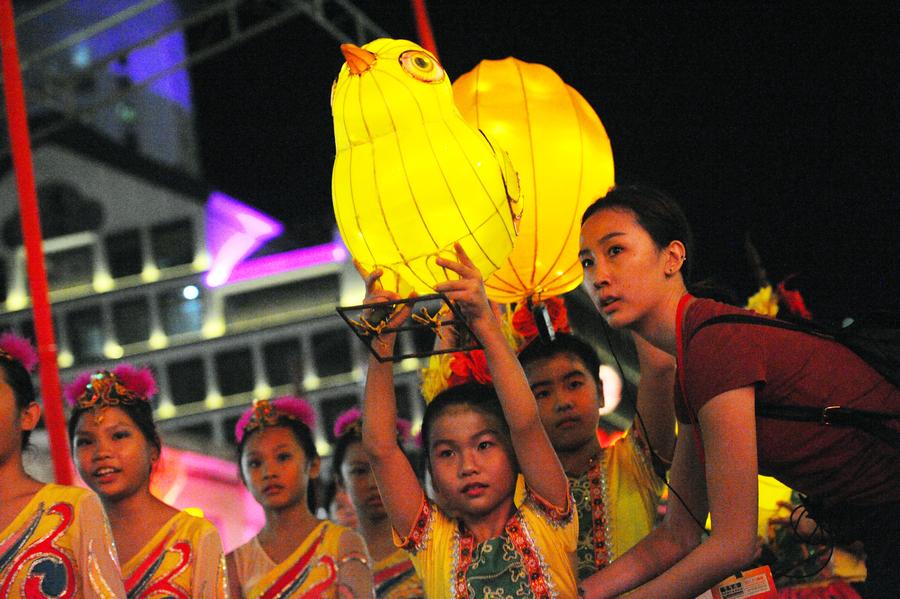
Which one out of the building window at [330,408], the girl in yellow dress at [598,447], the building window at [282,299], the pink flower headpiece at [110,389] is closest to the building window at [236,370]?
the building window at [282,299]

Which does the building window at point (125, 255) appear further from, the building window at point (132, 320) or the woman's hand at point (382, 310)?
the woman's hand at point (382, 310)

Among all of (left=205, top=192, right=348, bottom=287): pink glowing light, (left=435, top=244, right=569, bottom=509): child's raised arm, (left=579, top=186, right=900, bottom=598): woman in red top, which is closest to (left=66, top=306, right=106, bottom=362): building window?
(left=205, top=192, right=348, bottom=287): pink glowing light

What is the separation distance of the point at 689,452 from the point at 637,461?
2.02 ft

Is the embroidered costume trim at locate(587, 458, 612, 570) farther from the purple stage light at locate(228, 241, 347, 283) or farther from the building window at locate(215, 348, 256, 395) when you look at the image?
the building window at locate(215, 348, 256, 395)

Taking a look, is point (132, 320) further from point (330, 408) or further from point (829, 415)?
point (829, 415)

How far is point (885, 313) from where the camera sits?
2.23m

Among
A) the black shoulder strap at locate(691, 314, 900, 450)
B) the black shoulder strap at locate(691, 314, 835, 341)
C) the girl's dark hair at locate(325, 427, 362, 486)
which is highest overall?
→ the girl's dark hair at locate(325, 427, 362, 486)

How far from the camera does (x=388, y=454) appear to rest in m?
2.58

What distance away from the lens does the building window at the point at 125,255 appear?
1099 inches

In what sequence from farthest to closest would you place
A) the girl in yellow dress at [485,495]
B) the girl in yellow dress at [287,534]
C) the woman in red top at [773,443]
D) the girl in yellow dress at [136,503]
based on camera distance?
the girl in yellow dress at [287,534] < the girl in yellow dress at [136,503] < the girl in yellow dress at [485,495] < the woman in red top at [773,443]

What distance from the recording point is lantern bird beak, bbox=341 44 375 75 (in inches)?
93.8

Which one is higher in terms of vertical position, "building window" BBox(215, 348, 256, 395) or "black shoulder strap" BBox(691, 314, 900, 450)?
"building window" BBox(215, 348, 256, 395)

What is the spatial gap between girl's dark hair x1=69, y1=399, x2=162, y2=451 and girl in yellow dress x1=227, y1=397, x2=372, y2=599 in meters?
0.53

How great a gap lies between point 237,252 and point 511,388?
26.6 m
